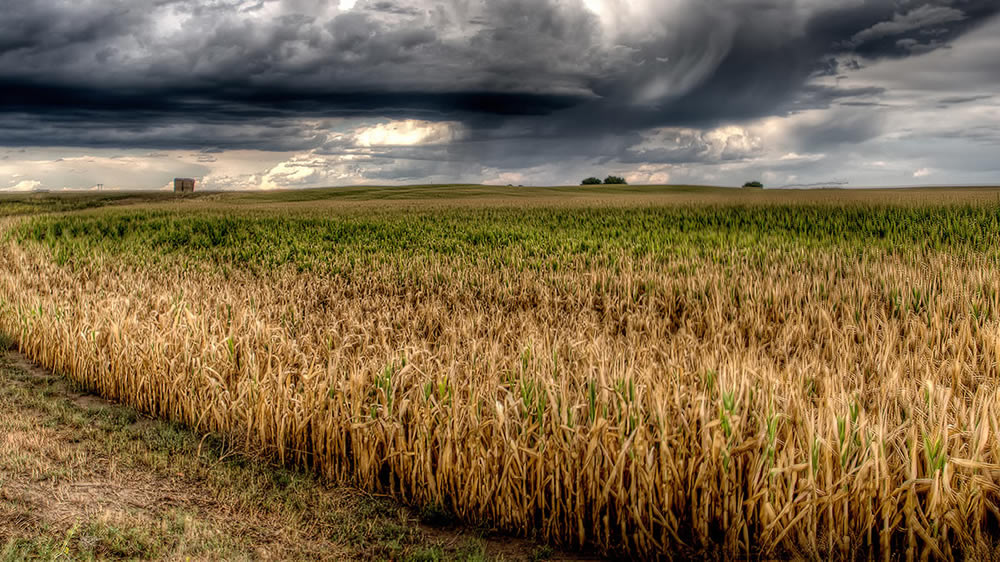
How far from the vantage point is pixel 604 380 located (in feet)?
13.9

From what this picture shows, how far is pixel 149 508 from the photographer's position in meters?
4.27

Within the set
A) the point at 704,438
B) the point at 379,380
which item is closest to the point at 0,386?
the point at 379,380

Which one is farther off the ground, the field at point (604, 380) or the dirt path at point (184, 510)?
the field at point (604, 380)

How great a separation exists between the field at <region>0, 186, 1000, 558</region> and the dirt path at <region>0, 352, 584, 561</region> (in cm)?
24

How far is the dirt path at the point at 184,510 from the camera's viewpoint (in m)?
3.76

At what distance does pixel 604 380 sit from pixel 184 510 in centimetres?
288

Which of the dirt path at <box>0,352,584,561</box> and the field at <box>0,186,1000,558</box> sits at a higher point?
the field at <box>0,186,1000,558</box>

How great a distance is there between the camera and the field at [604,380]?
11.9 feet

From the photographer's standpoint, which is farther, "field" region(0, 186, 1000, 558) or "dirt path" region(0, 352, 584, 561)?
"dirt path" region(0, 352, 584, 561)

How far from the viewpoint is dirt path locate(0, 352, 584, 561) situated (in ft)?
12.3

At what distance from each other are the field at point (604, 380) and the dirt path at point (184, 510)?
244mm

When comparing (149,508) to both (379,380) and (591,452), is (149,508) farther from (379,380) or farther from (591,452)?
(591,452)

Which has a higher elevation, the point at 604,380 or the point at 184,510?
the point at 604,380

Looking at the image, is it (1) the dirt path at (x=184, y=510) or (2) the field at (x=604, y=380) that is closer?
(2) the field at (x=604, y=380)
